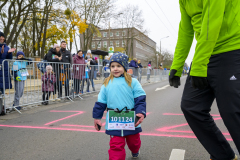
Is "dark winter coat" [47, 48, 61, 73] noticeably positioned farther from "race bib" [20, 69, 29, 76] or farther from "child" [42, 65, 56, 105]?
"race bib" [20, 69, 29, 76]

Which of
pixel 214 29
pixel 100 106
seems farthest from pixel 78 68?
pixel 214 29

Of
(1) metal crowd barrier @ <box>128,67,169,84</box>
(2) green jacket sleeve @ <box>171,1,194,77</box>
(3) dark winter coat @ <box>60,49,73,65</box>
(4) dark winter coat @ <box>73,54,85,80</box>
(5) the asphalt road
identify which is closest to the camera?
(2) green jacket sleeve @ <box>171,1,194,77</box>

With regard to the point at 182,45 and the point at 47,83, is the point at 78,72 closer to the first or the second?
the point at 47,83

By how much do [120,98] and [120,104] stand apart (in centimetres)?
7

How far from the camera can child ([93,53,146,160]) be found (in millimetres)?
2377

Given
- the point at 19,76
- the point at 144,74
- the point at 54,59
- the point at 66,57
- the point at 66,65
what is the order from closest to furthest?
the point at 19,76 → the point at 54,59 → the point at 66,65 → the point at 66,57 → the point at 144,74

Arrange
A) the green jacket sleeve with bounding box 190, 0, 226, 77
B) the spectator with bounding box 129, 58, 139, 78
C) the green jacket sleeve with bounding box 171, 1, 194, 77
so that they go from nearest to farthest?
the green jacket sleeve with bounding box 190, 0, 226, 77 < the green jacket sleeve with bounding box 171, 1, 194, 77 < the spectator with bounding box 129, 58, 139, 78

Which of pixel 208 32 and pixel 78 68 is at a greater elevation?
pixel 208 32

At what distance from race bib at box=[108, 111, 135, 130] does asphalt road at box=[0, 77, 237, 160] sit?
22.0 inches

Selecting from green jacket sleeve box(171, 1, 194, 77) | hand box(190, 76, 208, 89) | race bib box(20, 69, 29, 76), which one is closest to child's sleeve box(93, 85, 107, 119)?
green jacket sleeve box(171, 1, 194, 77)

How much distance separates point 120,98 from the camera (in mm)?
2463

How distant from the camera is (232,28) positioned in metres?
1.74

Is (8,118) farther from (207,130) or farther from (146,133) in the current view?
(207,130)

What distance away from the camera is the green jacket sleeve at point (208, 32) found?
5.48 ft
